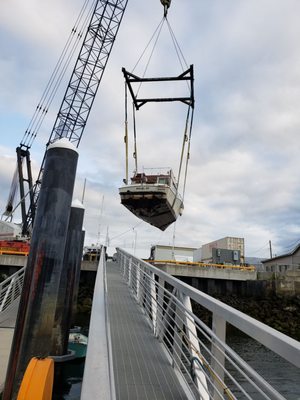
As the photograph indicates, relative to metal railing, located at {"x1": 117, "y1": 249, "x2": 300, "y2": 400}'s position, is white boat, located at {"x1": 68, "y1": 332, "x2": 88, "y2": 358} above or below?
below

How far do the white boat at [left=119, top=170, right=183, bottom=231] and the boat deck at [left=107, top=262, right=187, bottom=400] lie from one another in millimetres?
10801

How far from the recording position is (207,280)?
24062 millimetres

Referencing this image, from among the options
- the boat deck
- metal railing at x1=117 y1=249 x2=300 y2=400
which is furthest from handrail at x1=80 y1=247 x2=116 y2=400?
the boat deck

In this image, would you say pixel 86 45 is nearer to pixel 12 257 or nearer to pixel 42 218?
pixel 12 257

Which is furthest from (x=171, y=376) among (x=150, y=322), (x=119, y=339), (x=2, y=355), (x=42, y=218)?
(x=2, y=355)

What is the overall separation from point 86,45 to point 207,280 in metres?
27.1

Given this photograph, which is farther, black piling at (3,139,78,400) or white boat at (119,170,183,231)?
white boat at (119,170,183,231)

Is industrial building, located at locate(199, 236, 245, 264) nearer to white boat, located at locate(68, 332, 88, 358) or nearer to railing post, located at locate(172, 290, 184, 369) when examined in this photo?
white boat, located at locate(68, 332, 88, 358)

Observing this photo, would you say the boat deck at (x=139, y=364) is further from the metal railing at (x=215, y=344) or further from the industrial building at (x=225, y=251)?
the industrial building at (x=225, y=251)

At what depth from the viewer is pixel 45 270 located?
6629 millimetres

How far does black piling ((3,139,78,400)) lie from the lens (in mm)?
6250

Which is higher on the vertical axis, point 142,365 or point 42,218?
point 42,218

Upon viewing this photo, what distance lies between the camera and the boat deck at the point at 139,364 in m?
3.47

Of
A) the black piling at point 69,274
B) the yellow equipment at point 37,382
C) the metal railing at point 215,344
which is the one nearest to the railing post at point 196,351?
the metal railing at point 215,344
